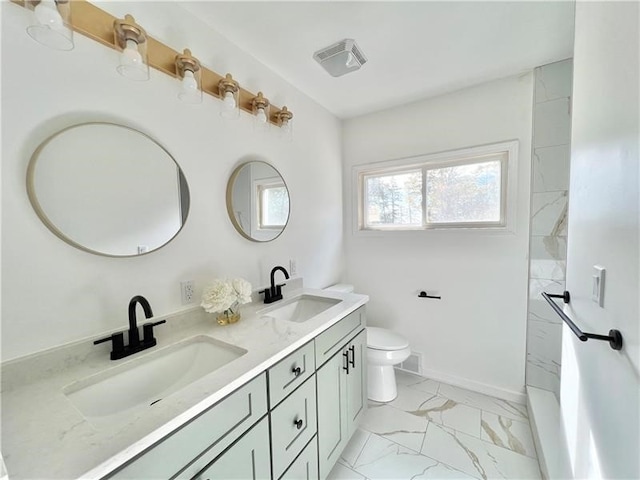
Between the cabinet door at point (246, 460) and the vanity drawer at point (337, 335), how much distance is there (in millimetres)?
389

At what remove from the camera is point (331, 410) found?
134cm

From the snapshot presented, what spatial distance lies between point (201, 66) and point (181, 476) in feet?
5.57

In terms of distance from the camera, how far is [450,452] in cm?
156

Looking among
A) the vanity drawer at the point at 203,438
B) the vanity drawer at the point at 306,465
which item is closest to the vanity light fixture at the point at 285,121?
the vanity drawer at the point at 203,438

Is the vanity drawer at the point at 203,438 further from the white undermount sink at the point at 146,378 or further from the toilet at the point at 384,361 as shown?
the toilet at the point at 384,361

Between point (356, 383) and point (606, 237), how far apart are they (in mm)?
1411

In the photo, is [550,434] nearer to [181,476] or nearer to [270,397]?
[270,397]

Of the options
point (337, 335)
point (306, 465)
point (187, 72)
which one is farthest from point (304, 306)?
point (187, 72)

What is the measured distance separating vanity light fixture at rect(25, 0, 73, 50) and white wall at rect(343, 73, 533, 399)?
6.90 feet

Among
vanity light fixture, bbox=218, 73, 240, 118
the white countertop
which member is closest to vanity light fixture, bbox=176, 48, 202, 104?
vanity light fixture, bbox=218, 73, 240, 118

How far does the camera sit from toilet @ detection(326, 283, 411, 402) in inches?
75.6

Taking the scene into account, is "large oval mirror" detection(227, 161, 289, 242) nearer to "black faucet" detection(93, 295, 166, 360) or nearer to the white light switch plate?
"black faucet" detection(93, 295, 166, 360)

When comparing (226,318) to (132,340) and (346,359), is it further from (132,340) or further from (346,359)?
(346,359)

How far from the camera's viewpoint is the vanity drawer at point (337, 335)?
1.25 metres
